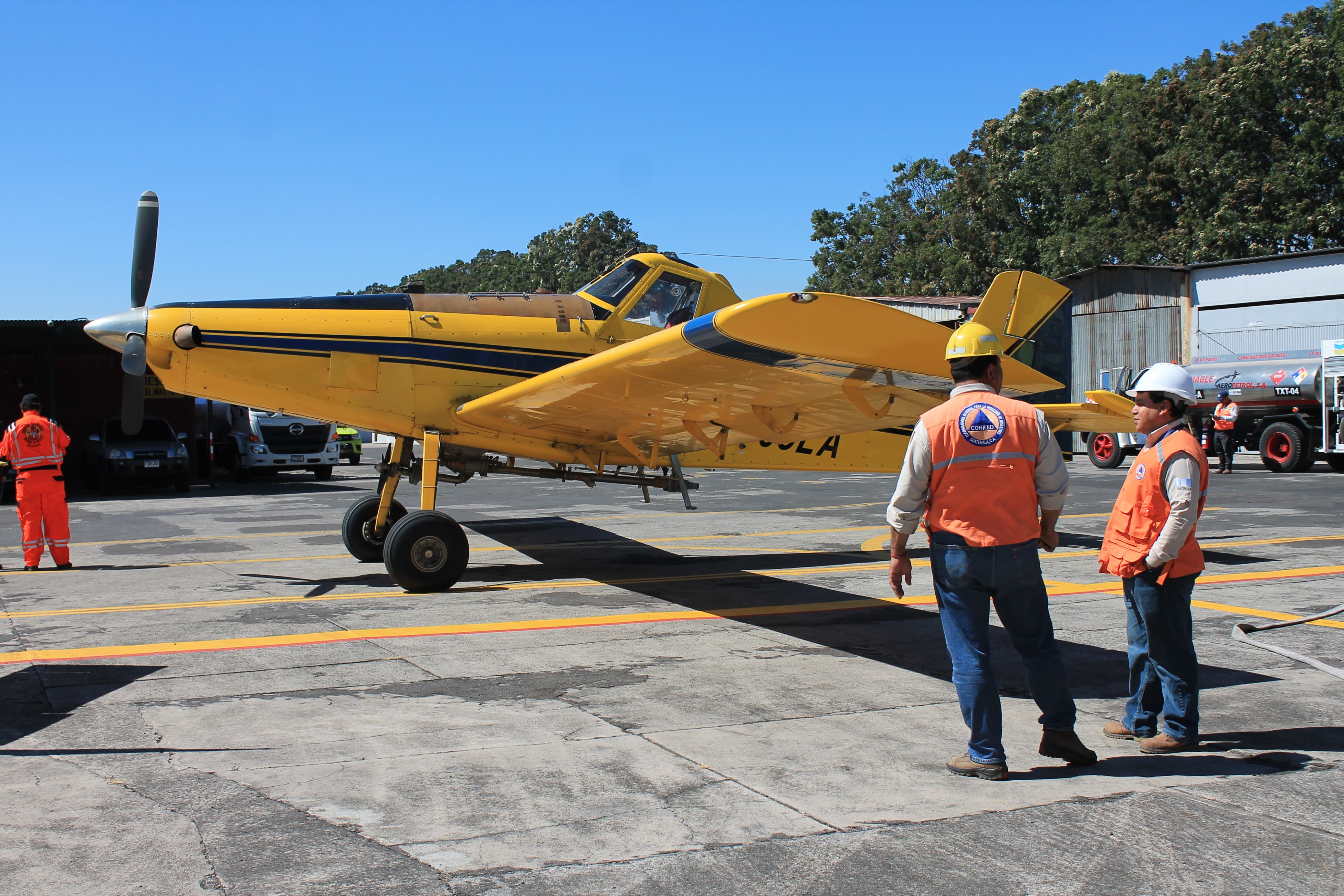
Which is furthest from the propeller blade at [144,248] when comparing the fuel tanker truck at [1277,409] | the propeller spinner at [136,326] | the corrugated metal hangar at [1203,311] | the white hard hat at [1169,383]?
the corrugated metal hangar at [1203,311]

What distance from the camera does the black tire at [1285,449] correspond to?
2331cm

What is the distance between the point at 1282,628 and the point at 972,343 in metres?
4.03

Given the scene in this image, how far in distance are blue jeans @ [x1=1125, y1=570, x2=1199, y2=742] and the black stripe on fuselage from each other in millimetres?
6663

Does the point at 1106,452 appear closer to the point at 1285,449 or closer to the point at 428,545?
the point at 1285,449

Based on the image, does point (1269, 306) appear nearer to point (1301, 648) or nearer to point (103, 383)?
point (1301, 648)

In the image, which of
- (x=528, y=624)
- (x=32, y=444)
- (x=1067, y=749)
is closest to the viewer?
(x=1067, y=749)

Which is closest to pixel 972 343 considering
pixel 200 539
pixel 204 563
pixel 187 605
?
pixel 187 605

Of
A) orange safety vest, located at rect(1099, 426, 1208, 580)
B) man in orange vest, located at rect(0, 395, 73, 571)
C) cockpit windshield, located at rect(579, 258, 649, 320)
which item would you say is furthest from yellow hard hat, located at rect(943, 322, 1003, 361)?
man in orange vest, located at rect(0, 395, 73, 571)

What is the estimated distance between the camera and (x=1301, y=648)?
6.01 meters

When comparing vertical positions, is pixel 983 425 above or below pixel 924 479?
above

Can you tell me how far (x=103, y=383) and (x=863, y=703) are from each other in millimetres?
27264

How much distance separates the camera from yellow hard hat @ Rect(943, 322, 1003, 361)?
13.3 ft

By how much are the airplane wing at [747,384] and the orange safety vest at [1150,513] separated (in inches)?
44.2

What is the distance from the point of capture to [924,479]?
13.1 ft
